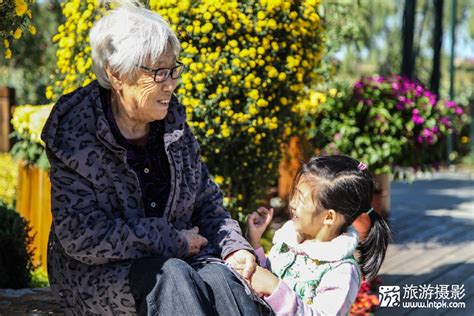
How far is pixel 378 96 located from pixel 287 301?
3.64 metres

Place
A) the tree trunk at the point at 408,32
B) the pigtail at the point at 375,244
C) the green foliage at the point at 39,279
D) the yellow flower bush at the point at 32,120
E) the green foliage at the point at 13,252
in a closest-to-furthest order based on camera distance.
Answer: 1. the pigtail at the point at 375,244
2. the green foliage at the point at 13,252
3. the green foliage at the point at 39,279
4. the yellow flower bush at the point at 32,120
5. the tree trunk at the point at 408,32

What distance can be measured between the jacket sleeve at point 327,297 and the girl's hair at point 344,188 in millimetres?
204

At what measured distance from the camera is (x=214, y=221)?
2732 millimetres

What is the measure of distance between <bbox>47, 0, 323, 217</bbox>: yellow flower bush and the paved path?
113 cm

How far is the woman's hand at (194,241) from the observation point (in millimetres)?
2527

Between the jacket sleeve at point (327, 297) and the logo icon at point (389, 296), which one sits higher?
the jacket sleeve at point (327, 297)

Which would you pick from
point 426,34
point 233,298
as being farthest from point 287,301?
point 426,34

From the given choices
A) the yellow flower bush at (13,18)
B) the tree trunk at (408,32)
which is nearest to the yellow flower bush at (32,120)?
the yellow flower bush at (13,18)

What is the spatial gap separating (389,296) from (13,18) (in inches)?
105

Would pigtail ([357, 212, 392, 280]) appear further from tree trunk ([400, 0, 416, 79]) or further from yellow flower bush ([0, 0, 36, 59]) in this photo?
tree trunk ([400, 0, 416, 79])

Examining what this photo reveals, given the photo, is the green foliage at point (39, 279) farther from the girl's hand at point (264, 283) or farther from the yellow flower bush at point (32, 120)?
the girl's hand at point (264, 283)

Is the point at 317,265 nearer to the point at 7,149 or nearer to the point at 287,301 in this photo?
the point at 287,301

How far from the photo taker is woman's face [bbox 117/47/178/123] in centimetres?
251

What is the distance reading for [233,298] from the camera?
2.34 m
